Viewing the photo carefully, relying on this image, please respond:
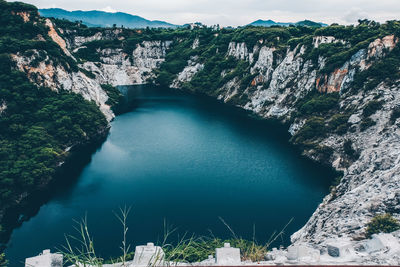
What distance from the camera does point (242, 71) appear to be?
9694 cm

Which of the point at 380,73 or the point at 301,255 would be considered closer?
the point at 301,255

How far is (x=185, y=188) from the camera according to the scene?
1618 inches

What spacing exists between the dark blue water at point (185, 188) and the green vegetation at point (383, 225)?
519 inches

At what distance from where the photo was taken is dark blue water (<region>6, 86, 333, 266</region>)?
33.0 m

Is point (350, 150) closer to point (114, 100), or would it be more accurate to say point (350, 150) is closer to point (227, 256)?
point (227, 256)

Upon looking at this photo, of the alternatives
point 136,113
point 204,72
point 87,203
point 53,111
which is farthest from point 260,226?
point 204,72

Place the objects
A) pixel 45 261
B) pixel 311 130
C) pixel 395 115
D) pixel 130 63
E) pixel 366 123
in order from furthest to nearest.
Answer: pixel 130 63 < pixel 311 130 < pixel 366 123 < pixel 395 115 < pixel 45 261

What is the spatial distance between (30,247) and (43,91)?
37.2 m

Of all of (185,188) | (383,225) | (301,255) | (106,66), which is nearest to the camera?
(301,255)

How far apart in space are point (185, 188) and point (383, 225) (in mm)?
25928

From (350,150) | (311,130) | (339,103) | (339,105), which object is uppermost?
(339,103)

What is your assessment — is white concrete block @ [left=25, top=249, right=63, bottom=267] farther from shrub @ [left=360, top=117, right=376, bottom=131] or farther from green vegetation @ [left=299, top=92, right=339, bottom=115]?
green vegetation @ [left=299, top=92, right=339, bottom=115]

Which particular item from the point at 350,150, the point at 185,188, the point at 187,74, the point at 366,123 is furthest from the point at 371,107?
the point at 187,74

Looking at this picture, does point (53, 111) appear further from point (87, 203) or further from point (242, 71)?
point (242, 71)
